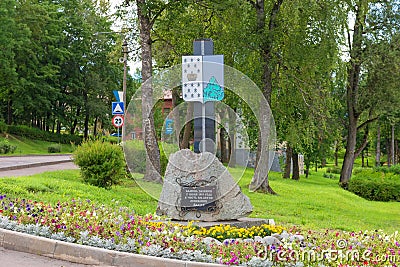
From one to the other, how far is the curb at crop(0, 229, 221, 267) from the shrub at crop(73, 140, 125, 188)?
8009 millimetres

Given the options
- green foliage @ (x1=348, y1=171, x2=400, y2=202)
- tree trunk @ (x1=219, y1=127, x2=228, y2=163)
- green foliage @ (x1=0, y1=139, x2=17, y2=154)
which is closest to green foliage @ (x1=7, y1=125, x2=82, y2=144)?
green foliage @ (x1=0, y1=139, x2=17, y2=154)

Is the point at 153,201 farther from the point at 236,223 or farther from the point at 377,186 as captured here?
the point at 377,186

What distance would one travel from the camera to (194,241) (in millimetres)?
7504

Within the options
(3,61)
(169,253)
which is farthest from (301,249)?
(3,61)

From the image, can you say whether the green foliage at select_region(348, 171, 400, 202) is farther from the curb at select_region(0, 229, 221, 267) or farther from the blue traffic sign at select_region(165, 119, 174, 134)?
the curb at select_region(0, 229, 221, 267)

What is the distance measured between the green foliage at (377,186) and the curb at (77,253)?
1012 inches

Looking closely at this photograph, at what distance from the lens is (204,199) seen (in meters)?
10.2

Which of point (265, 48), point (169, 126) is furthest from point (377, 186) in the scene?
point (169, 126)

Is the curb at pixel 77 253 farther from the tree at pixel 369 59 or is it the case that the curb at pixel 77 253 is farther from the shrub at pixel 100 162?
the tree at pixel 369 59

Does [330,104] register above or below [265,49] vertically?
below

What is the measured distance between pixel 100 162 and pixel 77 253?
894cm

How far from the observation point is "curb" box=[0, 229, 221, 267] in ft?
22.6

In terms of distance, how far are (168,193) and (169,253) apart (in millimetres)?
3326

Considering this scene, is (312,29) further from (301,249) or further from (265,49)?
A: (301,249)
